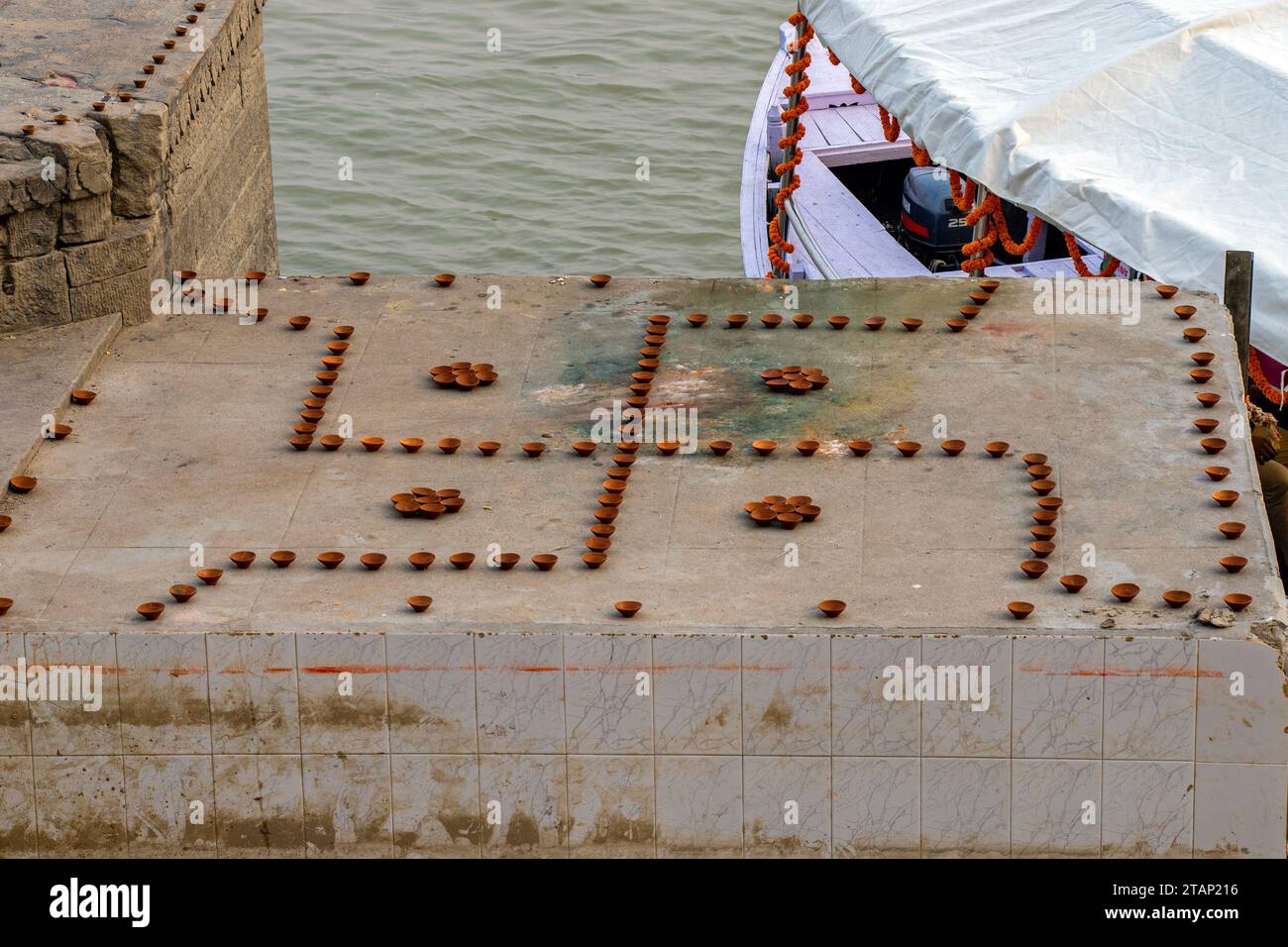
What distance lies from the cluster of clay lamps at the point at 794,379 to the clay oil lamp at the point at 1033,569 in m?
1.80

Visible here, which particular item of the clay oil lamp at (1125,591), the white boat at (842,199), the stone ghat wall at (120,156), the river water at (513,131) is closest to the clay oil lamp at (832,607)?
the clay oil lamp at (1125,591)

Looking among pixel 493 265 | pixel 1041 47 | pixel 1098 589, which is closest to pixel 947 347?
pixel 1098 589

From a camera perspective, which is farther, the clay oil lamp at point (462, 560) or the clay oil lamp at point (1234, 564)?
the clay oil lamp at point (462, 560)

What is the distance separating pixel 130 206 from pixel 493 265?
8.41 metres

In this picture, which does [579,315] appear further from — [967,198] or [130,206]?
[967,198]

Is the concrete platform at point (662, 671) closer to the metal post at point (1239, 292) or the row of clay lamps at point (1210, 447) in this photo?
the row of clay lamps at point (1210, 447)

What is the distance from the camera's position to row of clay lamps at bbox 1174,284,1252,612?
252 inches

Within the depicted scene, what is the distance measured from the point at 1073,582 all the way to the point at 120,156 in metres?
4.96

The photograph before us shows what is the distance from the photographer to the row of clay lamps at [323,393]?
25.6 ft

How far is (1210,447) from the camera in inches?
295

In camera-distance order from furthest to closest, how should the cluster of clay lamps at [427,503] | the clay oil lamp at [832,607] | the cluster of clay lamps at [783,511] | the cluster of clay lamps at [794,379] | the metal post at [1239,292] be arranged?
1. the metal post at [1239,292]
2. the cluster of clay lamps at [794,379]
3. the cluster of clay lamps at [427,503]
4. the cluster of clay lamps at [783,511]
5. the clay oil lamp at [832,607]

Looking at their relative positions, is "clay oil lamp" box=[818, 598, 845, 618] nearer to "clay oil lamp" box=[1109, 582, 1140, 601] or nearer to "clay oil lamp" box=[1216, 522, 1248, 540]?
"clay oil lamp" box=[1109, 582, 1140, 601]

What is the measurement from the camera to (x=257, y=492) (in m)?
7.43

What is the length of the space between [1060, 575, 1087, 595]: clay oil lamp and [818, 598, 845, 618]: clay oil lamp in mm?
837
